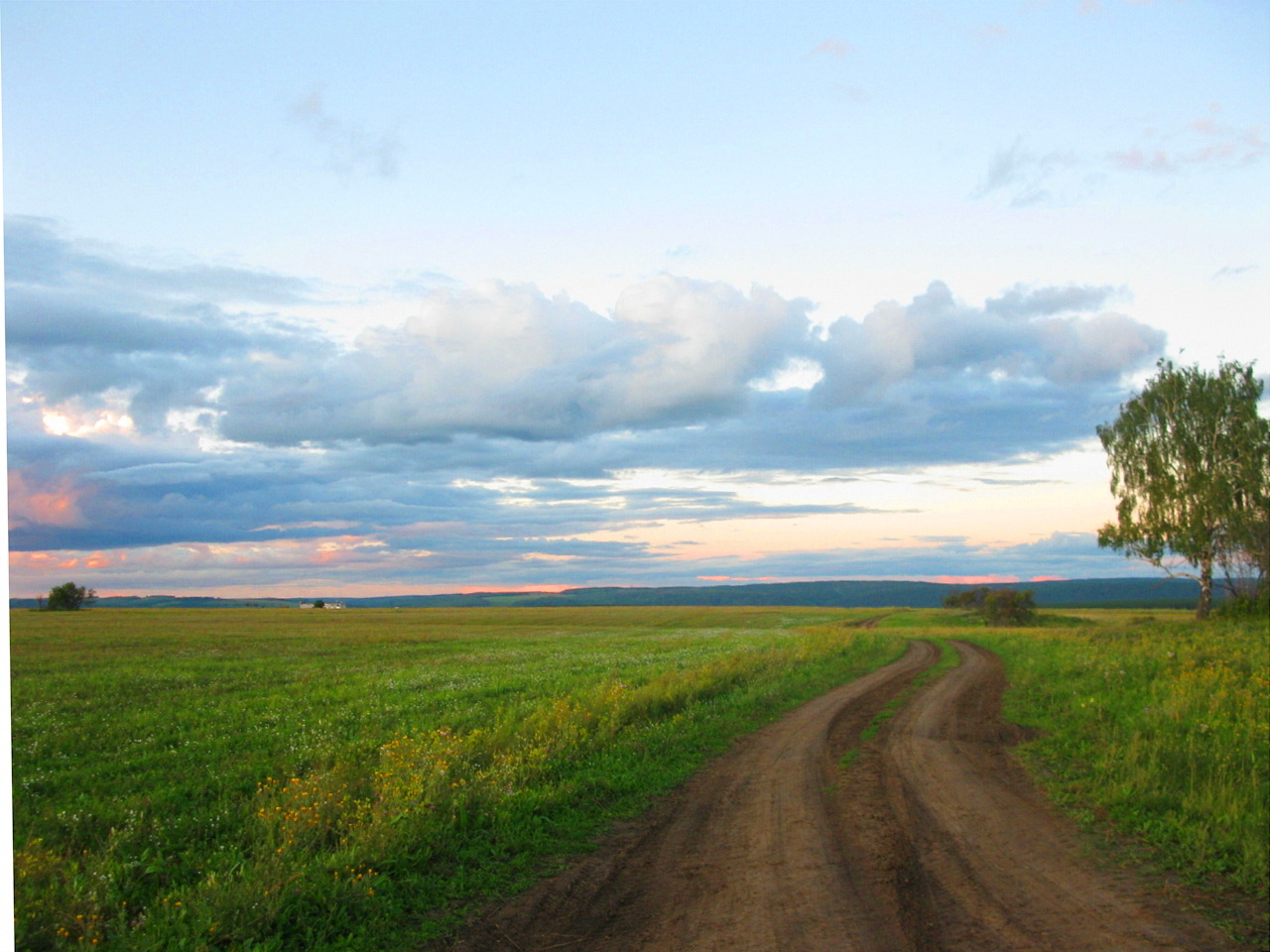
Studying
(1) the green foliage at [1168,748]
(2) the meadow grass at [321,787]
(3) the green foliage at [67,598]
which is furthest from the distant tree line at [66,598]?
(1) the green foliage at [1168,748]

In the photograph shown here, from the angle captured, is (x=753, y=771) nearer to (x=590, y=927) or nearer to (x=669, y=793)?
(x=669, y=793)

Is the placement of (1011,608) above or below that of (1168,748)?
below

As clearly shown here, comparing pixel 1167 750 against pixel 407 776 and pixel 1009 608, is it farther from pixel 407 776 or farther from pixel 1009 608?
pixel 1009 608

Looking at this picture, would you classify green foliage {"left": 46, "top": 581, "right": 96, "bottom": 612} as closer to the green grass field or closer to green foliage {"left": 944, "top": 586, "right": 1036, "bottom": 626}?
the green grass field

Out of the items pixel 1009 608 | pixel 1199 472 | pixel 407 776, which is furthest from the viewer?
pixel 1009 608

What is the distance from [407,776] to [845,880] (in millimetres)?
6193

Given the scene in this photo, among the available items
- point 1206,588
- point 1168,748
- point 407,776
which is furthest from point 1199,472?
point 407,776

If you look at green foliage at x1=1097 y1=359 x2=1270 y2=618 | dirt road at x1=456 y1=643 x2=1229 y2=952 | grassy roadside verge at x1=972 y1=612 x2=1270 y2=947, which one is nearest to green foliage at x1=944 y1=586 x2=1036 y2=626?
green foliage at x1=1097 y1=359 x2=1270 y2=618

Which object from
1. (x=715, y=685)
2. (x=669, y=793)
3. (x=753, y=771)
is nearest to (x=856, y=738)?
(x=753, y=771)

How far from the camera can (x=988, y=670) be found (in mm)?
28703

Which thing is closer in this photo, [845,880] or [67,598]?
[845,880]

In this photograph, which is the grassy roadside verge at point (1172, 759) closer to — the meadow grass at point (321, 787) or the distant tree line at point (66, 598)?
the meadow grass at point (321, 787)

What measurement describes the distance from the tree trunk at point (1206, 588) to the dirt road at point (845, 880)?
44.4 m

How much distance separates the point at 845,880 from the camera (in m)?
7.70
